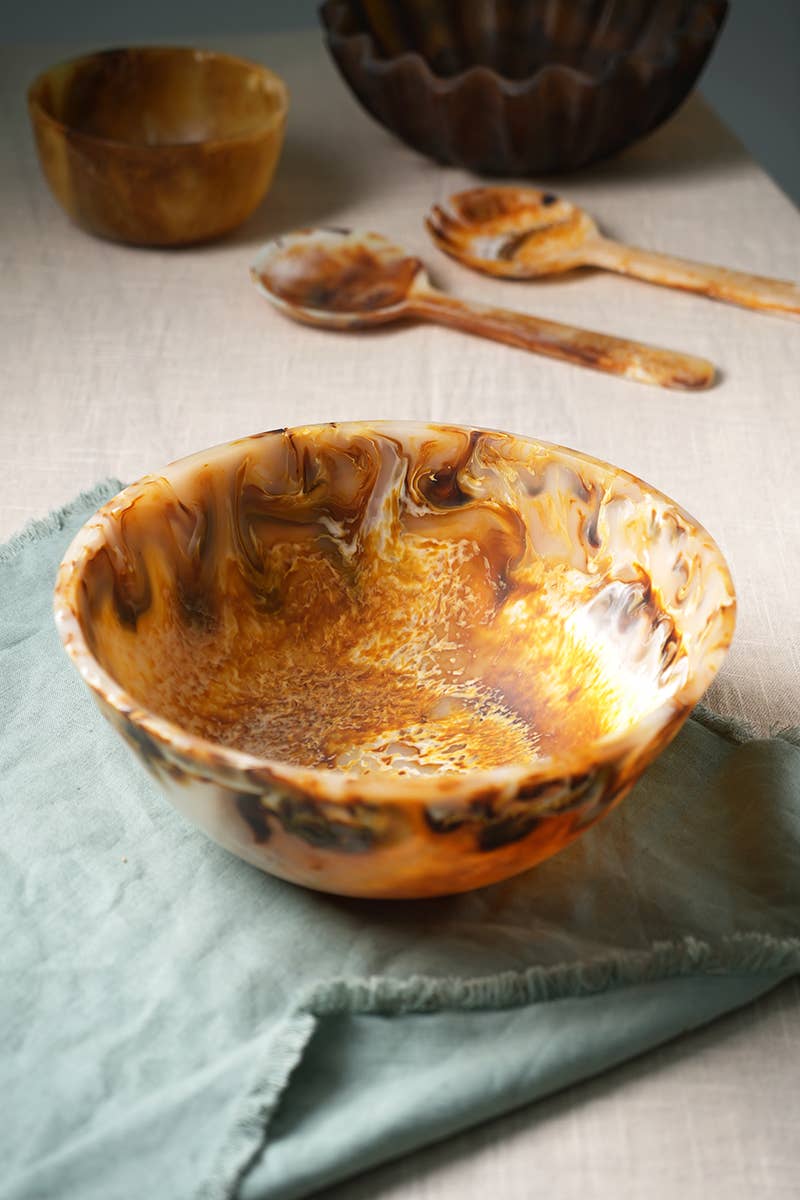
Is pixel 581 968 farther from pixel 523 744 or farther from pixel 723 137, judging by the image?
pixel 723 137

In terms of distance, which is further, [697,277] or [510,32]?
[510,32]

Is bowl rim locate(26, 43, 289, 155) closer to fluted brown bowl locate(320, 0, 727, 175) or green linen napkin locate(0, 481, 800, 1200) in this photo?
fluted brown bowl locate(320, 0, 727, 175)

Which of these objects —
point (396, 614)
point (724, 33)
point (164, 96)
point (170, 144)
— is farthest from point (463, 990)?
point (724, 33)

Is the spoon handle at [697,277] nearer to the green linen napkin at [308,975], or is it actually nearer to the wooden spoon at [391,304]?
the wooden spoon at [391,304]

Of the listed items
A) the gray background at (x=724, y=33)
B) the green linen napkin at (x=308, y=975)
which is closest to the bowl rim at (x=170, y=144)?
the gray background at (x=724, y=33)

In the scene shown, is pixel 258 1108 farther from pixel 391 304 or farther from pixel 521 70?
pixel 521 70

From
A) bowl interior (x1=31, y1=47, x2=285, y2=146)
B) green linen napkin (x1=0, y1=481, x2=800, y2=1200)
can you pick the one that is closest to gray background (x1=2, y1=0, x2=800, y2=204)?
bowl interior (x1=31, y1=47, x2=285, y2=146)

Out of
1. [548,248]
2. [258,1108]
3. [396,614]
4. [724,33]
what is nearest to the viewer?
[258,1108]

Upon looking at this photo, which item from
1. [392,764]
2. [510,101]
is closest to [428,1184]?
[392,764]
